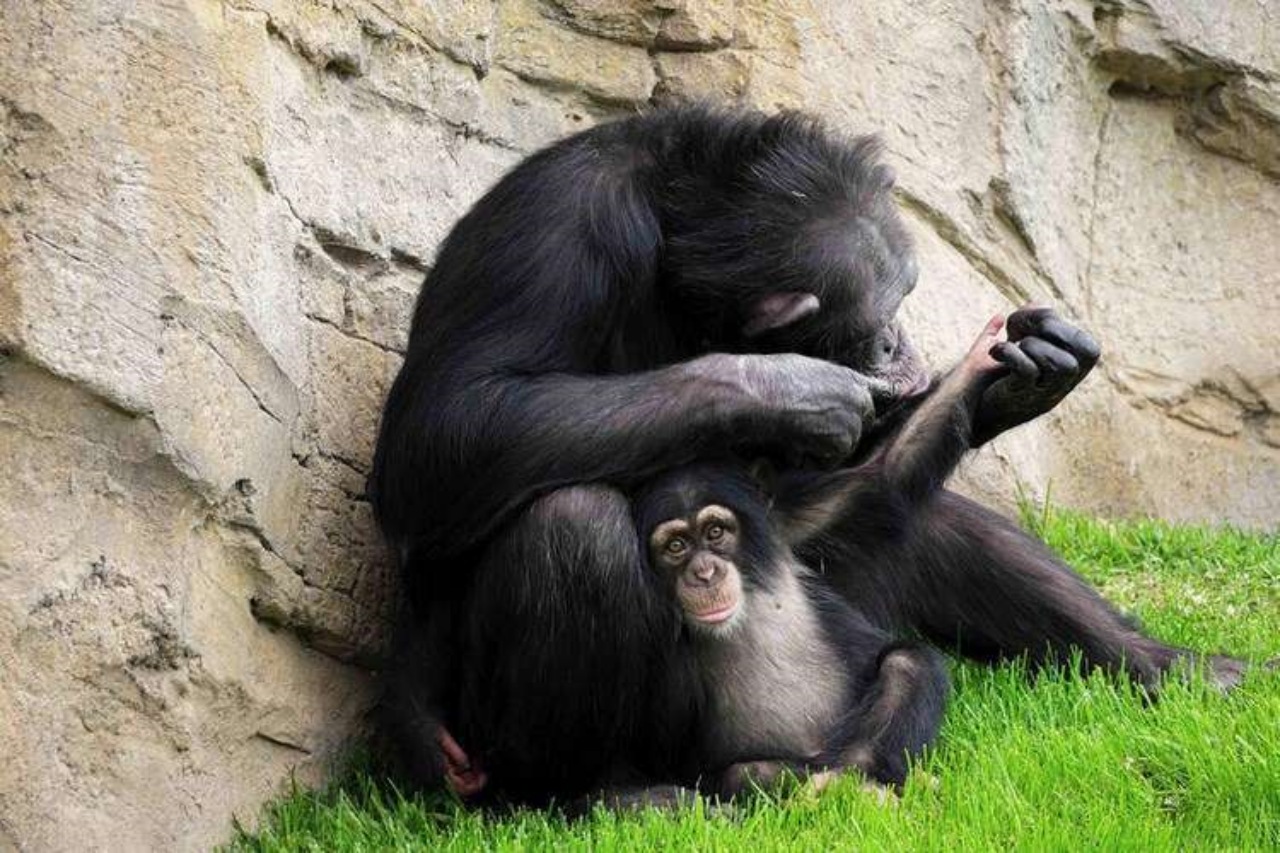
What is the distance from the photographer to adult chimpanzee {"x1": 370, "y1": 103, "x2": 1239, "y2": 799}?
18.6 feet

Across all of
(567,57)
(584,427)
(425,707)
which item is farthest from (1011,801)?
(567,57)

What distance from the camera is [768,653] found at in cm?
595

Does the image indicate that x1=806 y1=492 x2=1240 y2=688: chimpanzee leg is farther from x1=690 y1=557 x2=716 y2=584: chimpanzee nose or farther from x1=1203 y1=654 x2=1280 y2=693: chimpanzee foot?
x1=690 y1=557 x2=716 y2=584: chimpanzee nose

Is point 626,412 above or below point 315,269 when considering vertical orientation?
below

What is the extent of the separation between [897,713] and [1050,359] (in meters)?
1.19

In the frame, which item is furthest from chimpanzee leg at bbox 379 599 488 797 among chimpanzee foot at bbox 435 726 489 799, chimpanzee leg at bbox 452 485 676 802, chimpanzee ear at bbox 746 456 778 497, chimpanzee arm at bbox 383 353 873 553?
chimpanzee ear at bbox 746 456 778 497

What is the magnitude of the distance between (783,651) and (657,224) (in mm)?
1352

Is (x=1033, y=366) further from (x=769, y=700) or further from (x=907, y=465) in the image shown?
(x=769, y=700)

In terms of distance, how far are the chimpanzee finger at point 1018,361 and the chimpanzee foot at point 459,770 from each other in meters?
2.01

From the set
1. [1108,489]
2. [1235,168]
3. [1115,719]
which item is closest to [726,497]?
[1115,719]

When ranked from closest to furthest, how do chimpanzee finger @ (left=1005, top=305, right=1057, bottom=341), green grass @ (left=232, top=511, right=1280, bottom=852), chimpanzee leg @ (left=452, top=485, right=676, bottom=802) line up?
green grass @ (left=232, top=511, right=1280, bottom=852) → chimpanzee leg @ (left=452, top=485, right=676, bottom=802) → chimpanzee finger @ (left=1005, top=305, right=1057, bottom=341)

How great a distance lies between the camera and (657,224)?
20.5 feet

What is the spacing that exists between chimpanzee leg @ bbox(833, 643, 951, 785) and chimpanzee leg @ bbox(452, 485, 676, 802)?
2.06 ft

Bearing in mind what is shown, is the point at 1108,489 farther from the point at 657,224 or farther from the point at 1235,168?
the point at 657,224
